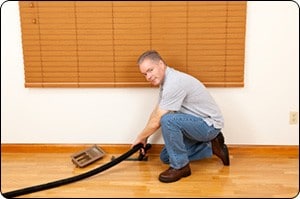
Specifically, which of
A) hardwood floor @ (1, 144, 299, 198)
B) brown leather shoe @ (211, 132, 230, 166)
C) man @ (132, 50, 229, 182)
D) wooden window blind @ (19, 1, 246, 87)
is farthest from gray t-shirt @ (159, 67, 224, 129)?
hardwood floor @ (1, 144, 299, 198)

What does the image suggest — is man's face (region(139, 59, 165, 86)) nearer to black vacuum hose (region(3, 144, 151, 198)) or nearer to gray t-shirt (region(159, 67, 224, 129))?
gray t-shirt (region(159, 67, 224, 129))

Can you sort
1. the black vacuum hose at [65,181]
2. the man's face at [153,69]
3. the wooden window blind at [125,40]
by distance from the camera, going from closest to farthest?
1. the black vacuum hose at [65,181]
2. the man's face at [153,69]
3. the wooden window blind at [125,40]

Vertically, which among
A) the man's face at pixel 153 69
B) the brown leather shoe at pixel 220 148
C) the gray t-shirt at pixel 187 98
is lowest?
the brown leather shoe at pixel 220 148

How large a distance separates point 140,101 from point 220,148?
665mm

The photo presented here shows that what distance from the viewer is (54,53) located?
8.89 ft

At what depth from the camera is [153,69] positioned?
238 centimetres

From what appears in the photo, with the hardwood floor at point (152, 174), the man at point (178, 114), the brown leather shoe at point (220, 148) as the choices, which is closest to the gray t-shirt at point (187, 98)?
the man at point (178, 114)

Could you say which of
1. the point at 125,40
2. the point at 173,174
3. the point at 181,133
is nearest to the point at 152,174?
the point at 173,174

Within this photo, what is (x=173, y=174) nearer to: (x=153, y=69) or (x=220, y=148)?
(x=220, y=148)

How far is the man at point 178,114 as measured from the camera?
2.37 meters

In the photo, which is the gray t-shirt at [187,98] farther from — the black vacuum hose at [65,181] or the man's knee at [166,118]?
the black vacuum hose at [65,181]

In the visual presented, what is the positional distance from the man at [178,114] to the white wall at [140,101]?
0.28 metres

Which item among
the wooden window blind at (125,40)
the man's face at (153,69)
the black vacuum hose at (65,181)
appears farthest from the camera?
the wooden window blind at (125,40)

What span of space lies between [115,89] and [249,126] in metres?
1.02
